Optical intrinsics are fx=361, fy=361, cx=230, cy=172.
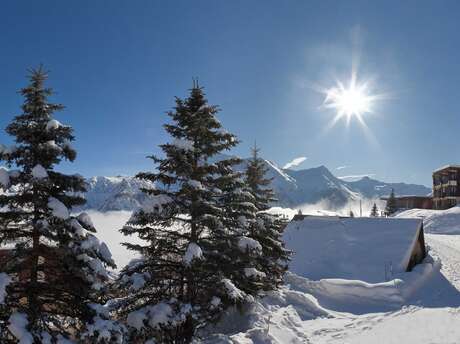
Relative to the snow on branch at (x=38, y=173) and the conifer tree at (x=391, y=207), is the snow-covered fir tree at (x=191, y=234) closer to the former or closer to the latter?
the snow on branch at (x=38, y=173)

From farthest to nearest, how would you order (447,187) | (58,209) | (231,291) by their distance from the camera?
(447,187), (231,291), (58,209)

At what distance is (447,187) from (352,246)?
194 ft

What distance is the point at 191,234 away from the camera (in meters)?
14.0

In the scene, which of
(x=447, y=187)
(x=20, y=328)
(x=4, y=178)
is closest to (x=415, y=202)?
(x=447, y=187)

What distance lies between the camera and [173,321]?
11.4m

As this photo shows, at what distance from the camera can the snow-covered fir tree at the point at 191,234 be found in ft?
41.4

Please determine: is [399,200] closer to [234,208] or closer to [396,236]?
[396,236]

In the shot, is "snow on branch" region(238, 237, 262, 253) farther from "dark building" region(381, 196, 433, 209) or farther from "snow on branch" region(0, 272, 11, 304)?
"dark building" region(381, 196, 433, 209)

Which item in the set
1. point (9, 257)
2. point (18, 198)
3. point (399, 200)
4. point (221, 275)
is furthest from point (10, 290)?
point (399, 200)

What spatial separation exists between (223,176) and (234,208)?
141 centimetres

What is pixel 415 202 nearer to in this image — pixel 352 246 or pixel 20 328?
pixel 352 246

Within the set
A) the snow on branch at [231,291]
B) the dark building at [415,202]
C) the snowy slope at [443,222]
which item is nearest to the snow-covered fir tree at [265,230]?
the snow on branch at [231,291]

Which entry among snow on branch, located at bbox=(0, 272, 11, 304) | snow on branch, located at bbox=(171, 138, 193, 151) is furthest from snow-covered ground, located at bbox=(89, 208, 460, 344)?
snow on branch, located at bbox=(0, 272, 11, 304)

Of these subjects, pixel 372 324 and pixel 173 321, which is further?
pixel 372 324
